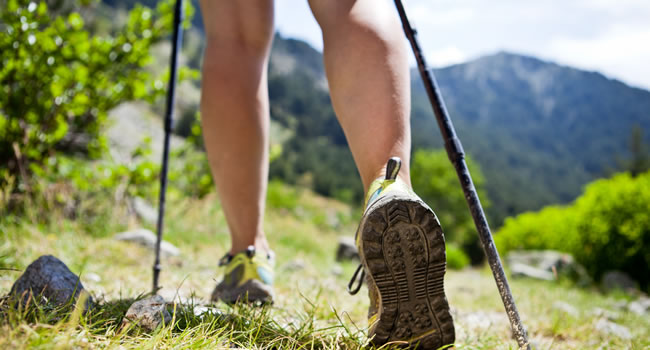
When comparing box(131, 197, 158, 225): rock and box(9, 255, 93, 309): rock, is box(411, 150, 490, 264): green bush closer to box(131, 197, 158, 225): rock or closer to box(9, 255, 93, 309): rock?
box(131, 197, 158, 225): rock

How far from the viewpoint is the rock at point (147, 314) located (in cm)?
66

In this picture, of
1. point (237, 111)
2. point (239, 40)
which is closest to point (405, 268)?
point (237, 111)

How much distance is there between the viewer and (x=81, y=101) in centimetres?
253

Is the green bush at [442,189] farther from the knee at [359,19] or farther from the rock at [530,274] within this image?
the knee at [359,19]

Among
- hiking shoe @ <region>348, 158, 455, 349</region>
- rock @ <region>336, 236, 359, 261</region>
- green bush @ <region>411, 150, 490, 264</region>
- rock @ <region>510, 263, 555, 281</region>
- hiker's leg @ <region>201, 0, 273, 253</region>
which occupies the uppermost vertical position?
hiker's leg @ <region>201, 0, 273, 253</region>

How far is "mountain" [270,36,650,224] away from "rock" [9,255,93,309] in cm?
2743

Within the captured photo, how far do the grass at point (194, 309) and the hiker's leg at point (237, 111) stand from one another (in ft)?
0.62

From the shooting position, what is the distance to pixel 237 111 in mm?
1057

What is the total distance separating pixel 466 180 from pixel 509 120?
335 ft

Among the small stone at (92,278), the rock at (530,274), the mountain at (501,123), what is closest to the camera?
the small stone at (92,278)

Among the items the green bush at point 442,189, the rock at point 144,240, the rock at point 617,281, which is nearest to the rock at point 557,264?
the rock at point 617,281

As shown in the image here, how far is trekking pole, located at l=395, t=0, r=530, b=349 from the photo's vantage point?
0.69 meters

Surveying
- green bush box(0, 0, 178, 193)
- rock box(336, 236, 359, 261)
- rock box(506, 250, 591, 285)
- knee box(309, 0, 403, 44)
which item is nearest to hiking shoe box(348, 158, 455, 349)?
knee box(309, 0, 403, 44)

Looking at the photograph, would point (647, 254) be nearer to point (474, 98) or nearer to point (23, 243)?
point (23, 243)
